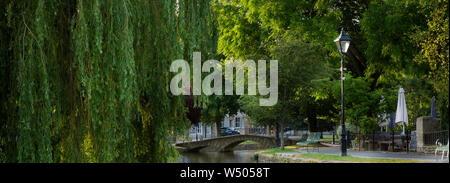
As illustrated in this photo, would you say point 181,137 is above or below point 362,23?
below

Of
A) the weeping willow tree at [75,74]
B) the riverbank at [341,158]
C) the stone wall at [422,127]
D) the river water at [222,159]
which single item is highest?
the weeping willow tree at [75,74]

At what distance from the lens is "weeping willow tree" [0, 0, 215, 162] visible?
5.99 metres

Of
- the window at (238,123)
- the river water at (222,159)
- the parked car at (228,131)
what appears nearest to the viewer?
the river water at (222,159)

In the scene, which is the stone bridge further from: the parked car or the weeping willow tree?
the weeping willow tree

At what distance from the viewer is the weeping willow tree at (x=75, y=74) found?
5.99 m

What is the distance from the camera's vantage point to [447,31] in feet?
40.9

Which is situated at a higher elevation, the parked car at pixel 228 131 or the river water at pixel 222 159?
the parked car at pixel 228 131

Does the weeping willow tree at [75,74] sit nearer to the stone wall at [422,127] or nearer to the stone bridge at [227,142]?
the stone wall at [422,127]

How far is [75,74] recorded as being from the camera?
6469mm

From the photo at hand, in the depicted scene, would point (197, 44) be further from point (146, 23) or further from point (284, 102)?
point (284, 102)

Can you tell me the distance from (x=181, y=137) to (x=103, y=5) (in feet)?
8.67

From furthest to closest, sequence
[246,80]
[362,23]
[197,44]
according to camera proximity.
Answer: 1. [246,80]
2. [362,23]
3. [197,44]

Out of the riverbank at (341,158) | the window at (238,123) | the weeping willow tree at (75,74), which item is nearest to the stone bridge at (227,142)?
the riverbank at (341,158)
